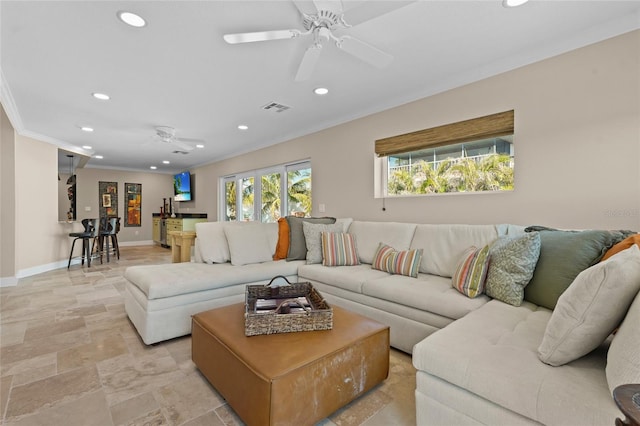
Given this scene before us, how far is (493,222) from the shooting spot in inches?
107

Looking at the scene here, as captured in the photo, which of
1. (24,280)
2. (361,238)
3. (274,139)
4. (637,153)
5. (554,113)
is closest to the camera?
(637,153)

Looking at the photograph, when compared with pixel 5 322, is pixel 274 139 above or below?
above

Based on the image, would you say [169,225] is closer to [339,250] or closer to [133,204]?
[133,204]

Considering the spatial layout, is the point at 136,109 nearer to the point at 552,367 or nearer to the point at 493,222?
the point at 493,222

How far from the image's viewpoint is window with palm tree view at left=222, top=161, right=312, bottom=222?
498cm

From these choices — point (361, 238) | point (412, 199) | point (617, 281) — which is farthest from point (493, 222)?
point (617, 281)

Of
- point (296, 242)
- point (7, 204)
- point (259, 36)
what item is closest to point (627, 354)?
point (259, 36)

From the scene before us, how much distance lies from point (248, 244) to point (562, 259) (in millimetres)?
2750

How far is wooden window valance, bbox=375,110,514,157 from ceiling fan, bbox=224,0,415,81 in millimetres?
1259

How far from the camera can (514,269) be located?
1.89 metres

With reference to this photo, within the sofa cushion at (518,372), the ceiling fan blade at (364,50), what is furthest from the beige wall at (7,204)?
the sofa cushion at (518,372)

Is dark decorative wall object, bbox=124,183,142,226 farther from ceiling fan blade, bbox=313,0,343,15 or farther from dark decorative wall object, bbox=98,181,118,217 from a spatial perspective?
ceiling fan blade, bbox=313,0,343,15

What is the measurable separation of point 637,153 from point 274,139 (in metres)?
4.55

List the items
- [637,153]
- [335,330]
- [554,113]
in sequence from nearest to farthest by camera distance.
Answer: [335,330], [637,153], [554,113]
